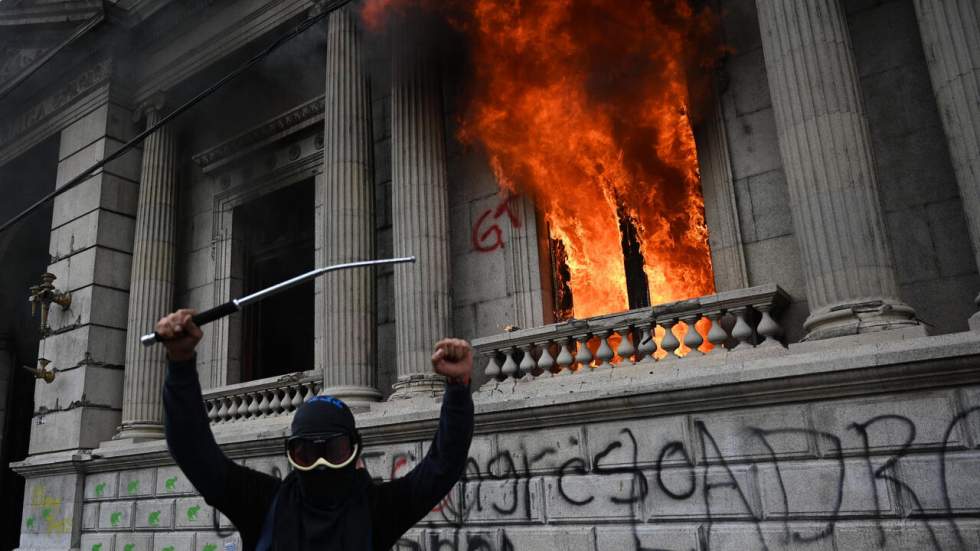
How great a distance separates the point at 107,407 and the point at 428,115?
8146 mm

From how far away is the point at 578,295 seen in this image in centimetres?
1050

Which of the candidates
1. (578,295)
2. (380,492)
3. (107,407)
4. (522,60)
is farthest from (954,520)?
(107,407)

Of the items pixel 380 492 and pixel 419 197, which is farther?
pixel 419 197

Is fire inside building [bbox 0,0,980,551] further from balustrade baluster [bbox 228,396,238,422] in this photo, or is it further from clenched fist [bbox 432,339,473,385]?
clenched fist [bbox 432,339,473,385]

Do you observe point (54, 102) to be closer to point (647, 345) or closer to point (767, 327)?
point (647, 345)

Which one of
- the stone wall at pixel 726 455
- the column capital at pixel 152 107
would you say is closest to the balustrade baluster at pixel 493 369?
the stone wall at pixel 726 455

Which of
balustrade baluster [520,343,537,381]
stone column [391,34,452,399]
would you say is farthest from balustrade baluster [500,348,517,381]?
stone column [391,34,452,399]

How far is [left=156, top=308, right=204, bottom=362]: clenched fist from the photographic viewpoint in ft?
8.34

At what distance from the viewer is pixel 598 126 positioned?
10.4m

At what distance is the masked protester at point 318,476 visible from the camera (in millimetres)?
2793

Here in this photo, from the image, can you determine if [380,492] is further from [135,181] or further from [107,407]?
[135,181]

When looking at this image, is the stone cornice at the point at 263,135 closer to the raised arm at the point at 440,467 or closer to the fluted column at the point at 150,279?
the fluted column at the point at 150,279

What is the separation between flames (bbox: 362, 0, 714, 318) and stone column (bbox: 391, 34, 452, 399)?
85 cm

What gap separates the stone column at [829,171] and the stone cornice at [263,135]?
8223 mm
